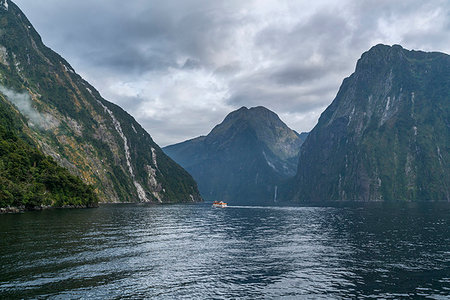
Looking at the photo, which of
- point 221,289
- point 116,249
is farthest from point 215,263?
point 116,249

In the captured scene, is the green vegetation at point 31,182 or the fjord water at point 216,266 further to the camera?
the green vegetation at point 31,182

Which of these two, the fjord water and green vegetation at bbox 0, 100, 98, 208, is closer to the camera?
the fjord water

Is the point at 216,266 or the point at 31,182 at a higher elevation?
the point at 31,182

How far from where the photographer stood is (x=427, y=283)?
31016 mm

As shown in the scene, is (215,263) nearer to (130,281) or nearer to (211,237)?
(130,281)

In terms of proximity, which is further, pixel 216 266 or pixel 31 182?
pixel 31 182

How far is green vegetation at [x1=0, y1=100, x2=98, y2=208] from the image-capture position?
4245 inches

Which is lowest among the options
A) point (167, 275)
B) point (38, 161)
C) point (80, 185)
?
point (167, 275)

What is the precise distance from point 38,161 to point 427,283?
148 meters

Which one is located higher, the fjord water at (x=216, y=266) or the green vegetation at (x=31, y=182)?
the green vegetation at (x=31, y=182)

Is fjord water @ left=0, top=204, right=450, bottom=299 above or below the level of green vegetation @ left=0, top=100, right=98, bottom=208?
below

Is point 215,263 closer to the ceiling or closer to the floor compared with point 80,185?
closer to the floor

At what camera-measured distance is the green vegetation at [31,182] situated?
108m

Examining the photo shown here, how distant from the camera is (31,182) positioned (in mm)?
121812
